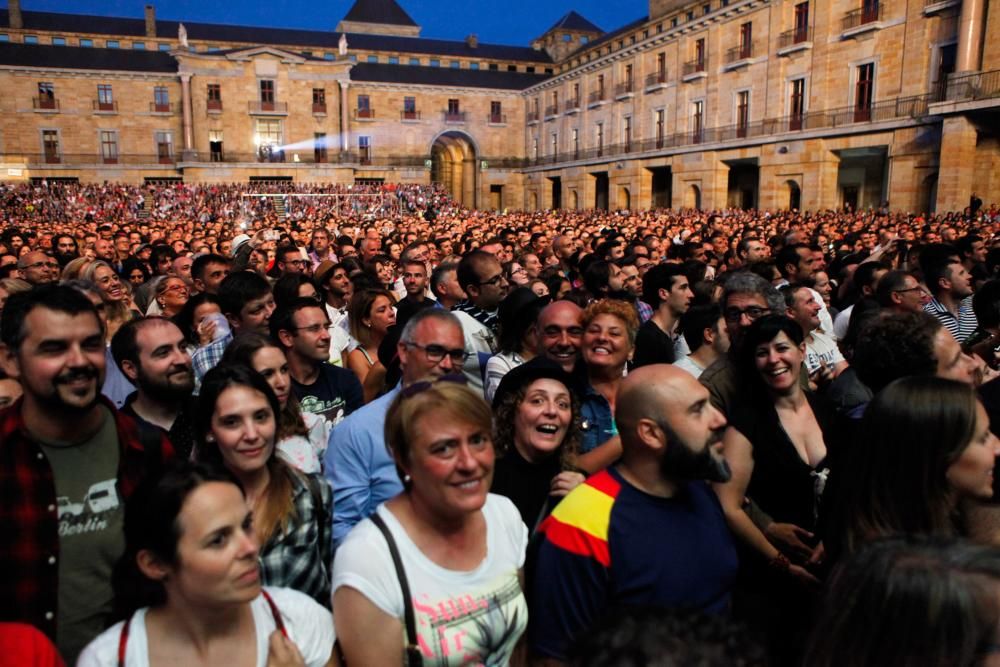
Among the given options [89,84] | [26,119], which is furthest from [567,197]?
[26,119]

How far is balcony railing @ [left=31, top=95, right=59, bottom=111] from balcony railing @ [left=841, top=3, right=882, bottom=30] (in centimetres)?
4881

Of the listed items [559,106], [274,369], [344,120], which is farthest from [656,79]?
[274,369]

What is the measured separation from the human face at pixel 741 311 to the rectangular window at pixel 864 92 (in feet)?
91.4

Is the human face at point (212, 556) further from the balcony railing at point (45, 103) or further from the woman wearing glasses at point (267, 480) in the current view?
the balcony railing at point (45, 103)

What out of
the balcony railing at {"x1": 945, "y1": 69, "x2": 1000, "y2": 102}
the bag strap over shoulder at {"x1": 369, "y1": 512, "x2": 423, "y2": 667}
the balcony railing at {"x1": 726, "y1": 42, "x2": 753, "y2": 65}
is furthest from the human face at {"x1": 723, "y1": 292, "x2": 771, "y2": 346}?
the balcony railing at {"x1": 726, "y1": 42, "x2": 753, "y2": 65}

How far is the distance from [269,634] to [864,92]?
3239 centimetres

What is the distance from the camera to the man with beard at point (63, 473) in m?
2.27

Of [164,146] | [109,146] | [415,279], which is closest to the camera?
[415,279]

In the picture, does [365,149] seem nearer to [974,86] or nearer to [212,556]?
[974,86]

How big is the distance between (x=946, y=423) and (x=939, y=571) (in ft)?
2.90

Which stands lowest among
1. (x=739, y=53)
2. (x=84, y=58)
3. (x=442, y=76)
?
(x=739, y=53)

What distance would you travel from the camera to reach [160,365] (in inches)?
135

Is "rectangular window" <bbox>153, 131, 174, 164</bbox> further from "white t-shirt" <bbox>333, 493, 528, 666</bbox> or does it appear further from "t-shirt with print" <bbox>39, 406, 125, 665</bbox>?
"white t-shirt" <bbox>333, 493, 528, 666</bbox>

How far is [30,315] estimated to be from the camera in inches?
99.3
